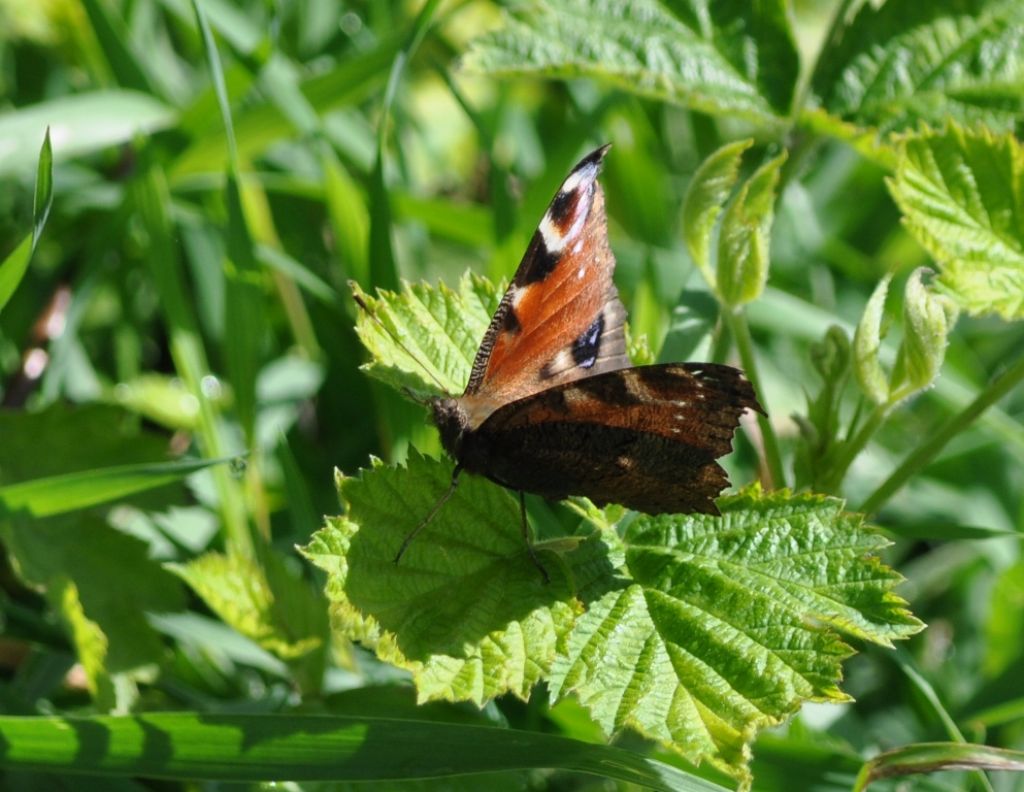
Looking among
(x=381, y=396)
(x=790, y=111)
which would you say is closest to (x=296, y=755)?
(x=381, y=396)

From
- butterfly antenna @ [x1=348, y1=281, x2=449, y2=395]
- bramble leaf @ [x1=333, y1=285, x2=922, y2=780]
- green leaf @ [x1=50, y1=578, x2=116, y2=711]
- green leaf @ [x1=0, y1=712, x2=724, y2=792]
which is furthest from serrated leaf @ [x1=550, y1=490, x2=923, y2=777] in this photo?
green leaf @ [x1=50, y1=578, x2=116, y2=711]

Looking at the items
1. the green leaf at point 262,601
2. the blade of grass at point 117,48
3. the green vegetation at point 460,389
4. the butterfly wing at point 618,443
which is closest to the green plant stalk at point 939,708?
the green vegetation at point 460,389

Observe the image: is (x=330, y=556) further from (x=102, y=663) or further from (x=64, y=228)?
(x=64, y=228)

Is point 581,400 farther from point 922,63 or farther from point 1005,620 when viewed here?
point 1005,620

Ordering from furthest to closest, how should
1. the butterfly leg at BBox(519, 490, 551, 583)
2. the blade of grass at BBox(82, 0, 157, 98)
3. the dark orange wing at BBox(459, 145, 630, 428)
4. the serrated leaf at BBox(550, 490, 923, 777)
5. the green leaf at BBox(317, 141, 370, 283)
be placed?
the blade of grass at BBox(82, 0, 157, 98)
the green leaf at BBox(317, 141, 370, 283)
the dark orange wing at BBox(459, 145, 630, 428)
the butterfly leg at BBox(519, 490, 551, 583)
the serrated leaf at BBox(550, 490, 923, 777)

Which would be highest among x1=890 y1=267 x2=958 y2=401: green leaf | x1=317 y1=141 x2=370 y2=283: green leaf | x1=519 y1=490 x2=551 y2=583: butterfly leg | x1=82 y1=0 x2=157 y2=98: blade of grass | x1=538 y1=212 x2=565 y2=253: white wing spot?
x1=82 y1=0 x2=157 y2=98: blade of grass

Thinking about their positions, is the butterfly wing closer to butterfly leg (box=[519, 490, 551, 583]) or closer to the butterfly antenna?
butterfly leg (box=[519, 490, 551, 583])

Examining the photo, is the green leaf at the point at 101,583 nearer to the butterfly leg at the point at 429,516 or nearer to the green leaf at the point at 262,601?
the green leaf at the point at 262,601
